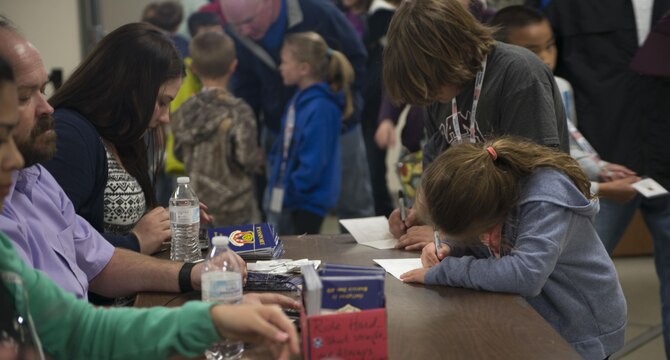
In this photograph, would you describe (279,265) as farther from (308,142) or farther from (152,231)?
(308,142)

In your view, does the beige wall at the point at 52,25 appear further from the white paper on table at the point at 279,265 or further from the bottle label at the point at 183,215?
the white paper on table at the point at 279,265

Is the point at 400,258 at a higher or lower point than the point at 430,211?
lower

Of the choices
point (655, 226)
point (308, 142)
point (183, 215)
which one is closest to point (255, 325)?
point (183, 215)

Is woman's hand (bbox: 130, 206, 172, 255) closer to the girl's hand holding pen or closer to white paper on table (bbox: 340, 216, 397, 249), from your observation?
white paper on table (bbox: 340, 216, 397, 249)

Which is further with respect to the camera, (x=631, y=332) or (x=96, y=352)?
(x=631, y=332)

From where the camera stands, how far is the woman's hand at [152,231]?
2498 millimetres

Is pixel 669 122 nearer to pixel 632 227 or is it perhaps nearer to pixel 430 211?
pixel 430 211

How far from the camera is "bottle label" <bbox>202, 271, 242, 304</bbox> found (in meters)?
1.64

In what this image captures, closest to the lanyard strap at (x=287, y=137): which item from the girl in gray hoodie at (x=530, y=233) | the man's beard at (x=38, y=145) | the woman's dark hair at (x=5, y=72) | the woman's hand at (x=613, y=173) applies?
the woman's hand at (x=613, y=173)

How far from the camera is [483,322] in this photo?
1.81m

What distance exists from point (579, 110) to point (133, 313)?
8.22 ft

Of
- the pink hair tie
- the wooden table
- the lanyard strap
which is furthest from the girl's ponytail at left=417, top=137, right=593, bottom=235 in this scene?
the lanyard strap

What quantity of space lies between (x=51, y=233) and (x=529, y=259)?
1100 millimetres

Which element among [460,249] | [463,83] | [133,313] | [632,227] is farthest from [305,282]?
[632,227]
